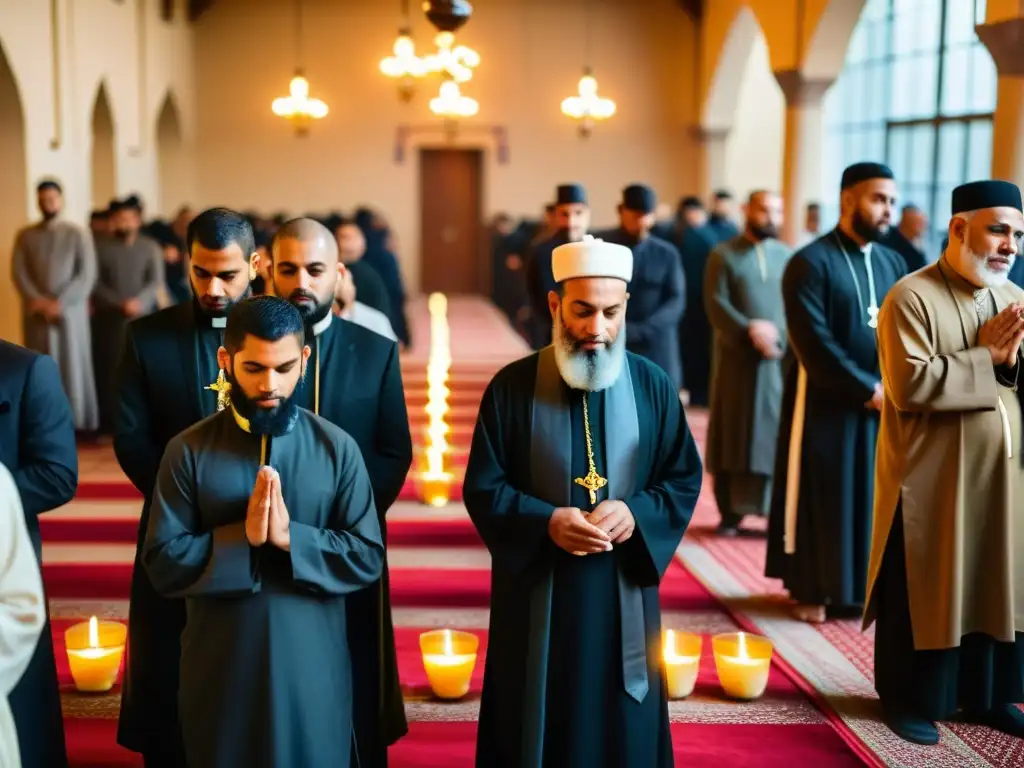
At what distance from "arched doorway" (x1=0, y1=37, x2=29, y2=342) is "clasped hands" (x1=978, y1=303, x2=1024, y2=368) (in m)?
9.38

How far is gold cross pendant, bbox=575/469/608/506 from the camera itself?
3.55m

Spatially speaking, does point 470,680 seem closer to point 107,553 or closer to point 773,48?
point 107,553

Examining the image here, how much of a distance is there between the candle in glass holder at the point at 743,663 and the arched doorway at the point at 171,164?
17335 mm

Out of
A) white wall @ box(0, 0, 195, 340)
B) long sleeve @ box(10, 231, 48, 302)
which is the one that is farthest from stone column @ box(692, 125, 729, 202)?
long sleeve @ box(10, 231, 48, 302)

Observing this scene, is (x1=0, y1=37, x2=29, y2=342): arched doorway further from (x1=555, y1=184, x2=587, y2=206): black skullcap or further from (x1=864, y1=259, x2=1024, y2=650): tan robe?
(x1=864, y1=259, x2=1024, y2=650): tan robe

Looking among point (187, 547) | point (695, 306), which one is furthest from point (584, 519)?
point (695, 306)

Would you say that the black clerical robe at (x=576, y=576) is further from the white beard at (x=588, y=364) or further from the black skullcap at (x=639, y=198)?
the black skullcap at (x=639, y=198)

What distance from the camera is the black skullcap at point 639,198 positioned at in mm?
7344

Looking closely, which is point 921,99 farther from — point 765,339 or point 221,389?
point 221,389

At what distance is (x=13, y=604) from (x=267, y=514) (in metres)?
0.56

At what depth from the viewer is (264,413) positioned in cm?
308

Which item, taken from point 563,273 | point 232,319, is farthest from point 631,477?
point 232,319

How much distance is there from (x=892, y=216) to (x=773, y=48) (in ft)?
29.5

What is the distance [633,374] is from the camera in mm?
3654
